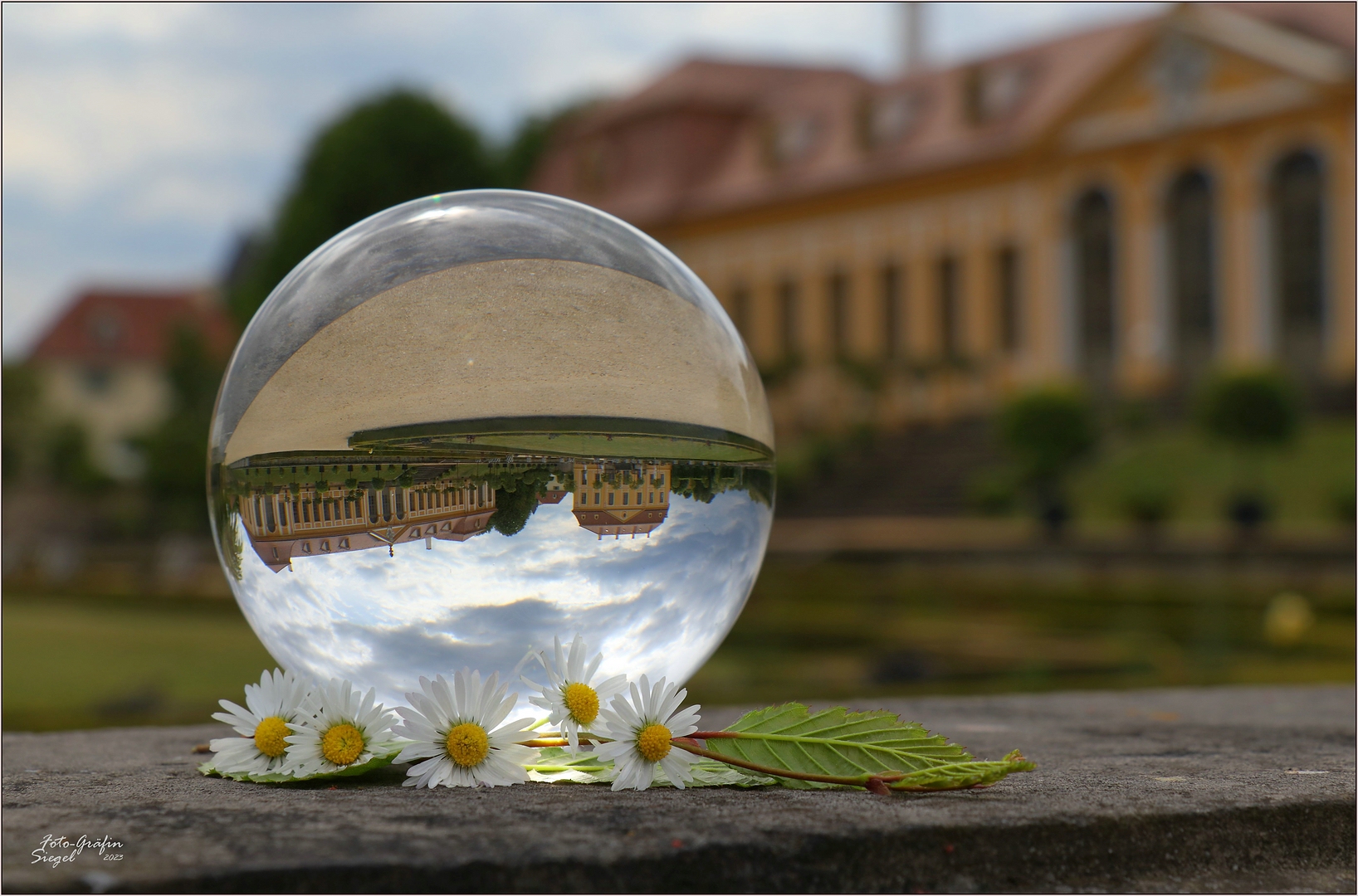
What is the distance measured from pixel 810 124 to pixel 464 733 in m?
35.0

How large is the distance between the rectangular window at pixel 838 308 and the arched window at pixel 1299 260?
419 inches

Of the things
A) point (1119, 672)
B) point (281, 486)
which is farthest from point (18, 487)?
point (281, 486)

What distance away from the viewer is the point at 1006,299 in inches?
1211

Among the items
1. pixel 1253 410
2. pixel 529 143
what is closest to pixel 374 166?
pixel 529 143

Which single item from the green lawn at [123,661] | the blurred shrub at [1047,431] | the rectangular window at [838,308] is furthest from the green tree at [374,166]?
the green lawn at [123,661]

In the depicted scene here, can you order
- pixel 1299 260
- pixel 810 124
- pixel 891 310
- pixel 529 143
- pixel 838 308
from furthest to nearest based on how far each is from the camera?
1. pixel 529 143
2. pixel 810 124
3. pixel 838 308
4. pixel 891 310
5. pixel 1299 260

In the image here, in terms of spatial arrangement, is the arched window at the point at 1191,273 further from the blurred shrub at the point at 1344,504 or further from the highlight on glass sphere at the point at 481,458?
the highlight on glass sphere at the point at 481,458

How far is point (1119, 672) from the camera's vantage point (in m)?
8.15

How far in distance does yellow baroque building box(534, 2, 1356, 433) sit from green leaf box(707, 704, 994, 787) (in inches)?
809

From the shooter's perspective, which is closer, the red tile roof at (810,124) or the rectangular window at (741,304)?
the red tile roof at (810,124)

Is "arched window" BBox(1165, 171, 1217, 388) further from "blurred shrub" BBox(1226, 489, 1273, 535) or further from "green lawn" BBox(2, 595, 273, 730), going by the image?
"green lawn" BBox(2, 595, 273, 730)

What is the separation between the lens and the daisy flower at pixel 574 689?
2605 millimetres

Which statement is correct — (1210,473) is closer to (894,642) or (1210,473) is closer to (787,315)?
(894,642)

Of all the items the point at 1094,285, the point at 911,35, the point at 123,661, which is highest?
the point at 911,35
